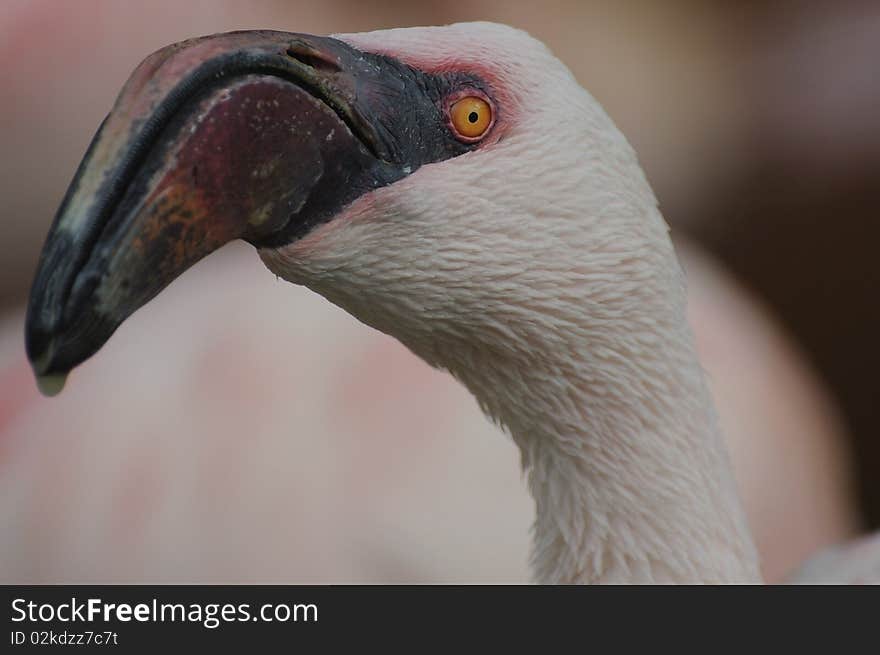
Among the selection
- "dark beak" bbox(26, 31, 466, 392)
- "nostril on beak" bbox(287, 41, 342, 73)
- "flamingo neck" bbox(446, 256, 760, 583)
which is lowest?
"flamingo neck" bbox(446, 256, 760, 583)

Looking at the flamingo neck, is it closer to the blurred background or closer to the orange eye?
the orange eye

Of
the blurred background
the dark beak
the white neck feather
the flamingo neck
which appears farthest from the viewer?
the blurred background

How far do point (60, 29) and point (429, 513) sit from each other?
2.18m

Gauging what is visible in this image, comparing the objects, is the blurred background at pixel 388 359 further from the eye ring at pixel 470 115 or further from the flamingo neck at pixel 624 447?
the eye ring at pixel 470 115

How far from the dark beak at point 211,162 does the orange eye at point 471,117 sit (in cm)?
2

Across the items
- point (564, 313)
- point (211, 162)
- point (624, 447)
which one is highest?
point (211, 162)

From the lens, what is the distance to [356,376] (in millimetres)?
2227

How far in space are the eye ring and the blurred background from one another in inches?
46.2

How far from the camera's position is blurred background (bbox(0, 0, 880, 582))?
207 centimetres

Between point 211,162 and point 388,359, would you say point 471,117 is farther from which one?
point 388,359

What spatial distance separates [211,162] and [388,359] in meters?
1.41

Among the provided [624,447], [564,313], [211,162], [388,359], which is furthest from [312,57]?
[388,359]

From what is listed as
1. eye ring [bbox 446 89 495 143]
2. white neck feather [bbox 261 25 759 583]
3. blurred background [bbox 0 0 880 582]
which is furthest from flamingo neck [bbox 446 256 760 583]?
blurred background [bbox 0 0 880 582]

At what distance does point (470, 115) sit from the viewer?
3.21 ft
